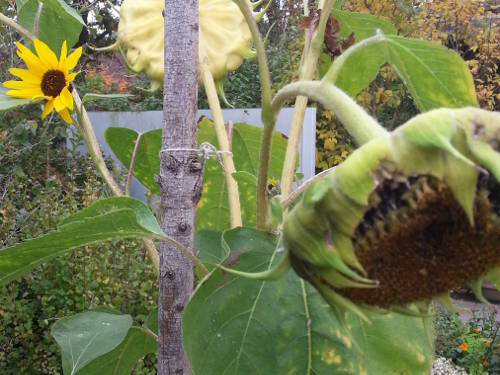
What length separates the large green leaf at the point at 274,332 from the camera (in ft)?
1.20

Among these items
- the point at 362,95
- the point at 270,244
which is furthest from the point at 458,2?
the point at 270,244

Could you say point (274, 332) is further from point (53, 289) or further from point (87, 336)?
point (53, 289)

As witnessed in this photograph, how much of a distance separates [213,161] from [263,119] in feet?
0.88

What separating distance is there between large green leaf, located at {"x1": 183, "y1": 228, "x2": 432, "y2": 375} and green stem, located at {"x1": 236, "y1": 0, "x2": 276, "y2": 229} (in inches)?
0.9

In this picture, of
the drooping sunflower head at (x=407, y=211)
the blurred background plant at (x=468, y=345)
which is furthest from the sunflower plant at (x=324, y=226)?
the blurred background plant at (x=468, y=345)

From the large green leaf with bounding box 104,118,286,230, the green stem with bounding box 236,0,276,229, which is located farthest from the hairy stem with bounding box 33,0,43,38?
the green stem with bounding box 236,0,276,229

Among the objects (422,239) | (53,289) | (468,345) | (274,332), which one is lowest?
(468,345)

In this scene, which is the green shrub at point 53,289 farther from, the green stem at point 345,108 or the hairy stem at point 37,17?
the green stem at point 345,108

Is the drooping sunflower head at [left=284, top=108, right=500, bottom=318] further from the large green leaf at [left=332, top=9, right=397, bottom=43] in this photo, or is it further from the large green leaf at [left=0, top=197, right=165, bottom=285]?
the large green leaf at [left=332, top=9, right=397, bottom=43]

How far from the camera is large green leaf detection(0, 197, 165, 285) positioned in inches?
12.8

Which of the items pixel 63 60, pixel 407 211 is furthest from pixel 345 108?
pixel 63 60

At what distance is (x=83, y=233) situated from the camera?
34 centimetres

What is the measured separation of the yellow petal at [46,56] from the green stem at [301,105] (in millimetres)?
257

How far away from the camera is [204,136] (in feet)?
2.07
